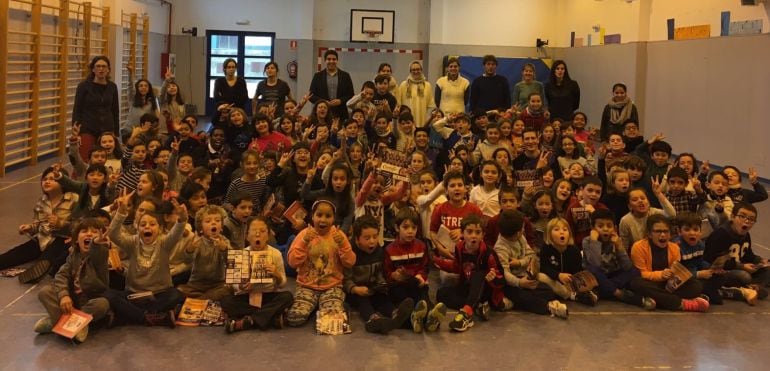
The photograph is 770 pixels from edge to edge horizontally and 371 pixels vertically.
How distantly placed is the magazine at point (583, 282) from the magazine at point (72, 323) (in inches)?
126

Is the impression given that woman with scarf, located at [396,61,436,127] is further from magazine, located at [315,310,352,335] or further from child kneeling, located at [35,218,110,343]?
child kneeling, located at [35,218,110,343]

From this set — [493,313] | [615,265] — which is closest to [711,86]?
[615,265]

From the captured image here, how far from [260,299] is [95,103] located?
16.2 feet

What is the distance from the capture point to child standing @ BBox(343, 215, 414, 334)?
15.8 ft

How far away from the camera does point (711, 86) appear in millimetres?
11805

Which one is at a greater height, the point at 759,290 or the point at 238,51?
the point at 238,51

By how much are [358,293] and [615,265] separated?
1914 millimetres

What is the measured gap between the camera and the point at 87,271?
4574 millimetres

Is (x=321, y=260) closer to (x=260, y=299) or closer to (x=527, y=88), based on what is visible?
(x=260, y=299)

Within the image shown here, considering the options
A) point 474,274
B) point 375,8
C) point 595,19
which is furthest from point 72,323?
point 375,8

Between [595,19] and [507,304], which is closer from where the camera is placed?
[507,304]

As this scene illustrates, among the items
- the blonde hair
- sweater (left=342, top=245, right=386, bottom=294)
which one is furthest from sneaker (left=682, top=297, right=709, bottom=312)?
sweater (left=342, top=245, right=386, bottom=294)

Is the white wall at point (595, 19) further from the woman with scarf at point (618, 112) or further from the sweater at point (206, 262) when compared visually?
the sweater at point (206, 262)

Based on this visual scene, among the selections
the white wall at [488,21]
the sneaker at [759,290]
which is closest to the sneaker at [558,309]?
the sneaker at [759,290]
